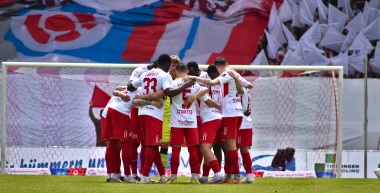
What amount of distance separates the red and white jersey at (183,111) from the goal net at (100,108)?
6308mm

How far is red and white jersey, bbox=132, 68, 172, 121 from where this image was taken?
15.9 meters

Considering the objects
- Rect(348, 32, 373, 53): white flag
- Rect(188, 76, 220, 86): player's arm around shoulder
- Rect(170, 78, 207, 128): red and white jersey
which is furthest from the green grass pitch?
A: Rect(348, 32, 373, 53): white flag

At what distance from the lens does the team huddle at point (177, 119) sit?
16.0m

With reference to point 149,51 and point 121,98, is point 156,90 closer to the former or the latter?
point 121,98

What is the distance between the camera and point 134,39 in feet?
83.8

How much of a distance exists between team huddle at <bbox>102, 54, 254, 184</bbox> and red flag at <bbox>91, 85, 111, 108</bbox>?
587 cm

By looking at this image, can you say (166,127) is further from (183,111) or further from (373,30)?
(373,30)

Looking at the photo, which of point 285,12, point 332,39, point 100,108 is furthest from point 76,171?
point 332,39

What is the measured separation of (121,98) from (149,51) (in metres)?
8.89

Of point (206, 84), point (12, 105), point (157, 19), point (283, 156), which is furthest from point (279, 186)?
point (157, 19)

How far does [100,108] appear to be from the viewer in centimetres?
2336

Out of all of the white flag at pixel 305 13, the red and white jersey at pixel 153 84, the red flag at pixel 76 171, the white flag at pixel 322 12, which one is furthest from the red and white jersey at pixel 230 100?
the white flag at pixel 322 12

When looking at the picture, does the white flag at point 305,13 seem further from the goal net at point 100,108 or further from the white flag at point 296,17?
the goal net at point 100,108

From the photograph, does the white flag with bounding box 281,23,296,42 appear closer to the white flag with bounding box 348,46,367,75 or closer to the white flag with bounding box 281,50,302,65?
the white flag with bounding box 281,50,302,65
